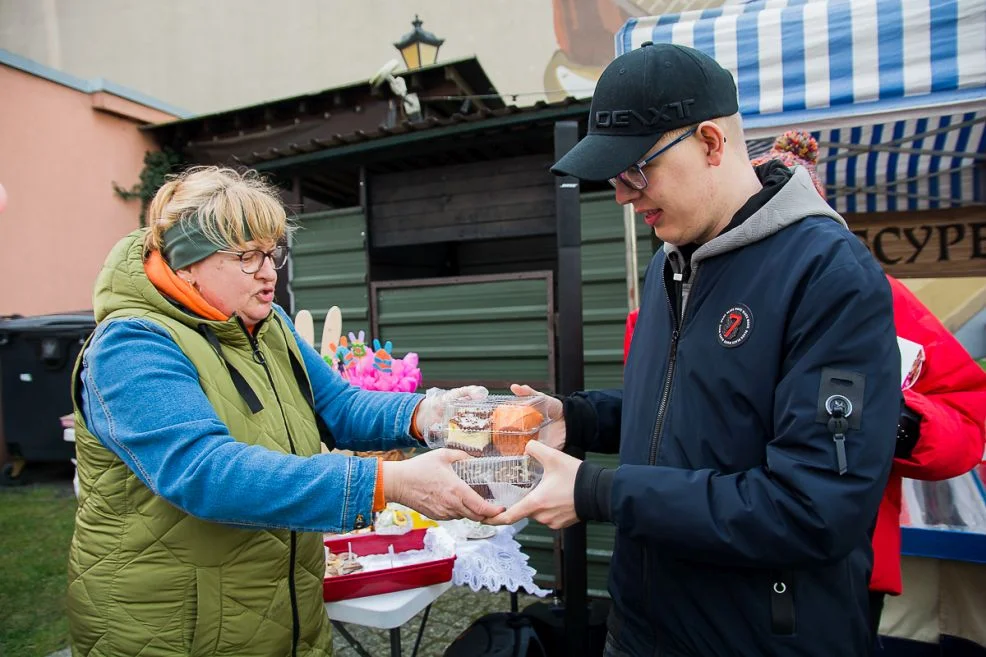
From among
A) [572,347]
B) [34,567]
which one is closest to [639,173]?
[572,347]

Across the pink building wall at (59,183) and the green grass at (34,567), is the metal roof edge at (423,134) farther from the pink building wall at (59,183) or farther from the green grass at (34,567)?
the pink building wall at (59,183)

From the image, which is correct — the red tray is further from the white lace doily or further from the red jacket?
the red jacket

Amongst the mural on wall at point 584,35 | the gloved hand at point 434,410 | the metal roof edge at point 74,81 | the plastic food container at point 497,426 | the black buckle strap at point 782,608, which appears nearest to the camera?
the black buckle strap at point 782,608

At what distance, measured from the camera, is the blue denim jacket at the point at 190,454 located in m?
1.29

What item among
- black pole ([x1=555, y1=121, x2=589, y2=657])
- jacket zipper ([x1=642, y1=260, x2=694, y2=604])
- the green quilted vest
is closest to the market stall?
black pole ([x1=555, y1=121, x2=589, y2=657])

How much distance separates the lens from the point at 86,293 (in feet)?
26.6

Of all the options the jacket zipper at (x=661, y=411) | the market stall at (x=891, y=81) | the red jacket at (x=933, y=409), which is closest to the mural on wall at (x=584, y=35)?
the market stall at (x=891, y=81)

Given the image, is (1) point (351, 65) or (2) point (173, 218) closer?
(2) point (173, 218)

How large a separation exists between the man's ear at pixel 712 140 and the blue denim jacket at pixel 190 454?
3.19ft

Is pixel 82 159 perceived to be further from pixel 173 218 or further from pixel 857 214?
pixel 857 214

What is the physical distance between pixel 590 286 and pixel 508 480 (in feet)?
8.78

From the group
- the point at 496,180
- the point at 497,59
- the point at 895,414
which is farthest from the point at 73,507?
A: the point at 497,59

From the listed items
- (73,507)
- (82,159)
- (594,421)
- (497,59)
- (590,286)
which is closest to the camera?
(594,421)

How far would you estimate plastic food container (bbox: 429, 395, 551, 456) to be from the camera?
1673 millimetres
